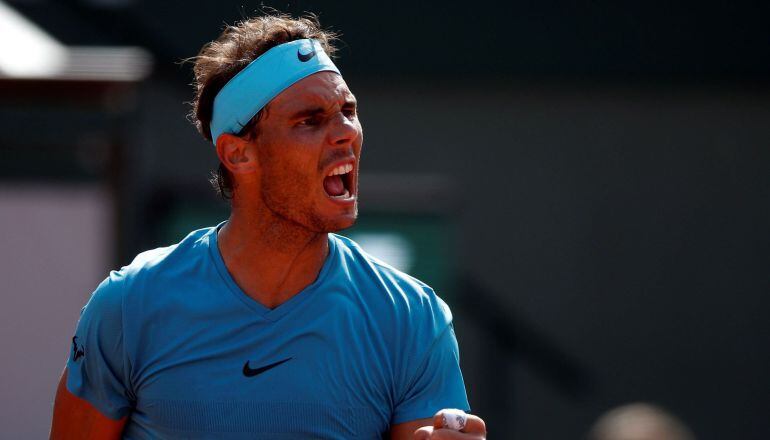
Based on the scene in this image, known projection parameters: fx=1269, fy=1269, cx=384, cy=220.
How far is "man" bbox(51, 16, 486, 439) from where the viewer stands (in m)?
2.84

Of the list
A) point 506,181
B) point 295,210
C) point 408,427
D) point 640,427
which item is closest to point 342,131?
point 295,210

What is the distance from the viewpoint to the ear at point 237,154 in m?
3.06

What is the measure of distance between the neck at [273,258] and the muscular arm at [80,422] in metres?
0.43

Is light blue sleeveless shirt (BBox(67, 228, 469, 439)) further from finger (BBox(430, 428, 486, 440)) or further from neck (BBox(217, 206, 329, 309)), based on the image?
finger (BBox(430, 428, 486, 440))

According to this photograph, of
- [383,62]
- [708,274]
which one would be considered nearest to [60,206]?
[383,62]

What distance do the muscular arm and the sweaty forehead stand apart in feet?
2.66

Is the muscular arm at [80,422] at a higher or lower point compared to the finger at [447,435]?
lower

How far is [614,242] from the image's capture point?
836 centimetres

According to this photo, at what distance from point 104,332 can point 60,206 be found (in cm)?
574

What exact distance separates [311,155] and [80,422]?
81 cm

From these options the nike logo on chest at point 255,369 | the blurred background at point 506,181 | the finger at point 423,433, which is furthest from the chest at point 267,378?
the blurred background at point 506,181

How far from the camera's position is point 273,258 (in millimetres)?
3008

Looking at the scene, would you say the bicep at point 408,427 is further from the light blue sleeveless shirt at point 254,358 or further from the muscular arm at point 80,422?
the muscular arm at point 80,422

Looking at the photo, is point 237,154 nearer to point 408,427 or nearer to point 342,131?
point 342,131
